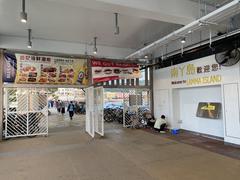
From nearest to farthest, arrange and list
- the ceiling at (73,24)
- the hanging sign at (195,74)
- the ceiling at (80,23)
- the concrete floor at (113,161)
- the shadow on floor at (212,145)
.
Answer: the concrete floor at (113,161), the ceiling at (80,23), the shadow on floor at (212,145), the ceiling at (73,24), the hanging sign at (195,74)

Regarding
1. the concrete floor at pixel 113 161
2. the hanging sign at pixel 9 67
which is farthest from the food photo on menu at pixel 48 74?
the concrete floor at pixel 113 161

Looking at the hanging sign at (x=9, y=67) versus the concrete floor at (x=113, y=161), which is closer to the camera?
the concrete floor at (x=113, y=161)

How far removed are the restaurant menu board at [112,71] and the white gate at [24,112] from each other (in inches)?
98.9

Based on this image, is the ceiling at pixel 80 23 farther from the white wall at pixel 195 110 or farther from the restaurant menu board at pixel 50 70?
the white wall at pixel 195 110

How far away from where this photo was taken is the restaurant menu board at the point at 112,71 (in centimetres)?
859

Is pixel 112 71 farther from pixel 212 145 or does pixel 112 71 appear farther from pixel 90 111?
pixel 212 145

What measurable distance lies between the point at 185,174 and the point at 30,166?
355cm

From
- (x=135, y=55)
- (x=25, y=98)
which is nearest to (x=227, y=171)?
(x=135, y=55)

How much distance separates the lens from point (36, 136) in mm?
7922

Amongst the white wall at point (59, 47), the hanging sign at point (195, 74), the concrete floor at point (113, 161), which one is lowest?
the concrete floor at point (113, 161)

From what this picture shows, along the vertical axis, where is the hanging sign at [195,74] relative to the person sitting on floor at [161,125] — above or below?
above

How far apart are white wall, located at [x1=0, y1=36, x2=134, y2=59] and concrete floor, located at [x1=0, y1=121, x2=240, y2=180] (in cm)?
391

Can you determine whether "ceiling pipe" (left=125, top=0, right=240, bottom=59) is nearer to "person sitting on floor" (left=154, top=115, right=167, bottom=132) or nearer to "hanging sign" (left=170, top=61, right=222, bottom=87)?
"hanging sign" (left=170, top=61, right=222, bottom=87)

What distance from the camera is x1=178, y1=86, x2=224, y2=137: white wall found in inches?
265
